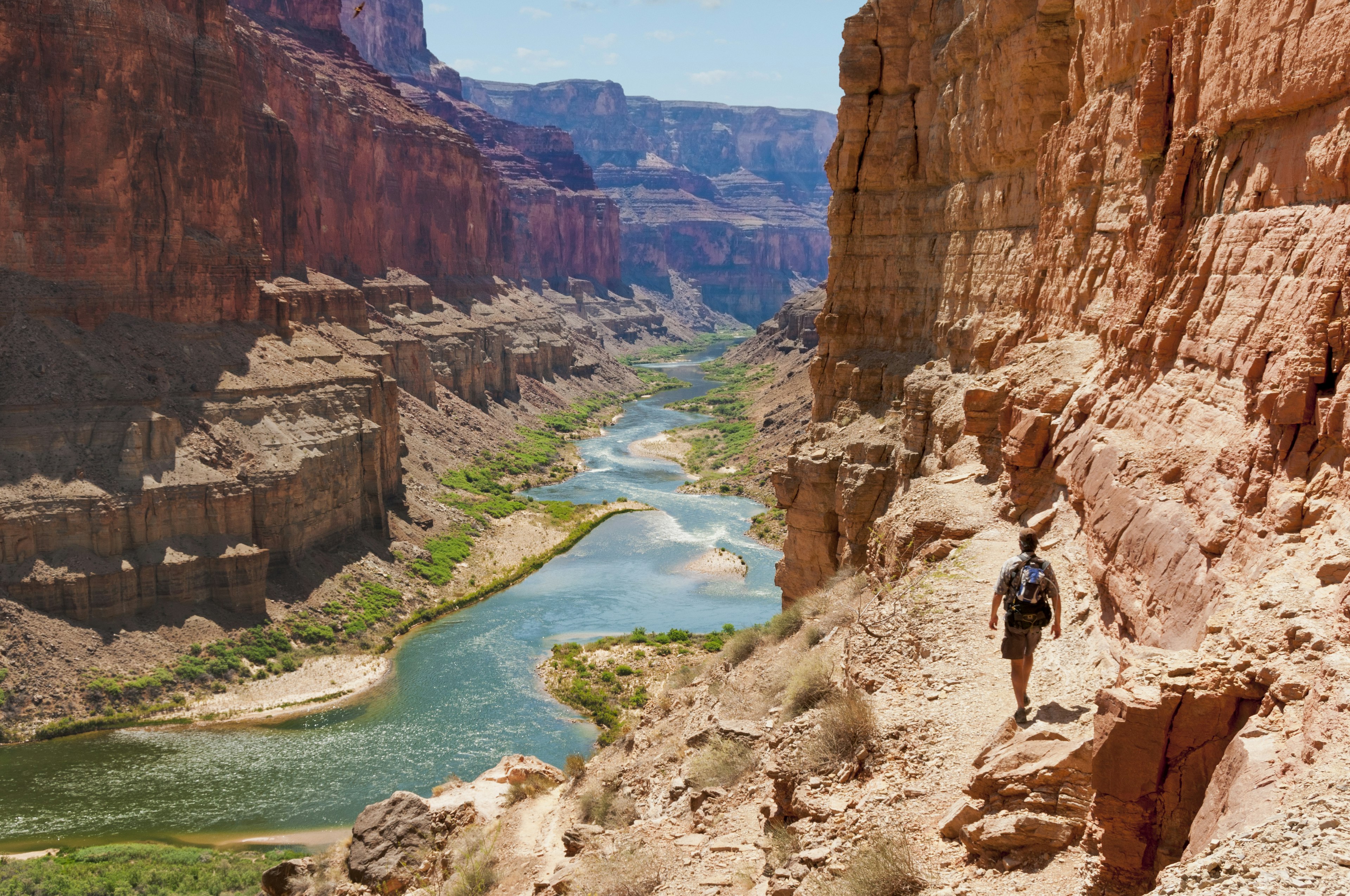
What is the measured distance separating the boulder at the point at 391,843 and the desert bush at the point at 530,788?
1.69 metres

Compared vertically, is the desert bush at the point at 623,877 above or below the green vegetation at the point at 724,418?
above

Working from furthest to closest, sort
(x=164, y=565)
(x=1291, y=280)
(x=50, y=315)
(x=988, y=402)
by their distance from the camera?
(x=50, y=315) < (x=164, y=565) < (x=988, y=402) < (x=1291, y=280)

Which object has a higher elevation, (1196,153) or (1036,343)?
(1196,153)

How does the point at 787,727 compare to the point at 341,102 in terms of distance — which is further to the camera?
the point at 341,102

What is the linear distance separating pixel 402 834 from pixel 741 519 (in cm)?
4928

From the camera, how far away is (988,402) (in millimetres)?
20516

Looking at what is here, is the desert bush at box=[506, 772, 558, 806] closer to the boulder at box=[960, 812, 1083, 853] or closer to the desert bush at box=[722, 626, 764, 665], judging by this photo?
the desert bush at box=[722, 626, 764, 665]

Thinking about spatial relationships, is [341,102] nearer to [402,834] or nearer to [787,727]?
[402,834]

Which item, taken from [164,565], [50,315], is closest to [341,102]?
[50,315]

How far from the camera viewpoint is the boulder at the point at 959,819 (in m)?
9.85

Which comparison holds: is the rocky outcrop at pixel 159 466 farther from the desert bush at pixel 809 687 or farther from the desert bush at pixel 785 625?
the desert bush at pixel 809 687

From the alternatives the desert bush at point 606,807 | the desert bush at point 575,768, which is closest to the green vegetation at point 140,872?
the desert bush at point 575,768

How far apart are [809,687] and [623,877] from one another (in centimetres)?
421

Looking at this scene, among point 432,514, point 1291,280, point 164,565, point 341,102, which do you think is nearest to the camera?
point 1291,280
